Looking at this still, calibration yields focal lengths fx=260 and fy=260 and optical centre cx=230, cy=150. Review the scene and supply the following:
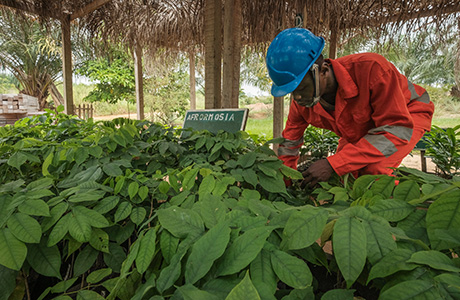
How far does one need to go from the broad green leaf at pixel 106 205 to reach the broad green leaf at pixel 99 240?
5cm

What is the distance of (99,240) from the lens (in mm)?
660

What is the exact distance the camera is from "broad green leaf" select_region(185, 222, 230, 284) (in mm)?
380

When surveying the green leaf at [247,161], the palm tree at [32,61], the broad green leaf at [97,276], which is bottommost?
the broad green leaf at [97,276]

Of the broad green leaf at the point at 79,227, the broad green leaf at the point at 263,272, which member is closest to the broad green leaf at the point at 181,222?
the broad green leaf at the point at 263,272

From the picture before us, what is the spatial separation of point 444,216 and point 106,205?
74 centimetres

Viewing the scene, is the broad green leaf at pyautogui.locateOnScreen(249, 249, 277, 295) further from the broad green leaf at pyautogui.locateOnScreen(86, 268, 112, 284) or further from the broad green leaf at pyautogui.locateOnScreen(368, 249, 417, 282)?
the broad green leaf at pyautogui.locateOnScreen(86, 268, 112, 284)

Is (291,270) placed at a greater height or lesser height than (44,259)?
greater

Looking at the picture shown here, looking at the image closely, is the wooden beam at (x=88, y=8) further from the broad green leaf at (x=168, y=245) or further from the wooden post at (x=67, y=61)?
the broad green leaf at (x=168, y=245)

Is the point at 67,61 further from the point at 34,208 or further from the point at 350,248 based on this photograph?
the point at 350,248

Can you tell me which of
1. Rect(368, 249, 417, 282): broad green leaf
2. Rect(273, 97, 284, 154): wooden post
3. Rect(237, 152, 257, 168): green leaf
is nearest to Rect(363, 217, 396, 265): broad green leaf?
Rect(368, 249, 417, 282): broad green leaf

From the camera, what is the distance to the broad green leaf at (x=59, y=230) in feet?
1.95

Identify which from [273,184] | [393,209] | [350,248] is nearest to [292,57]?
[273,184]

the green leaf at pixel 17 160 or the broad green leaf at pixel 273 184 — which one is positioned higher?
the green leaf at pixel 17 160

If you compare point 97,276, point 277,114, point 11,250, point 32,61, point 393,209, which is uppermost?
point 32,61
